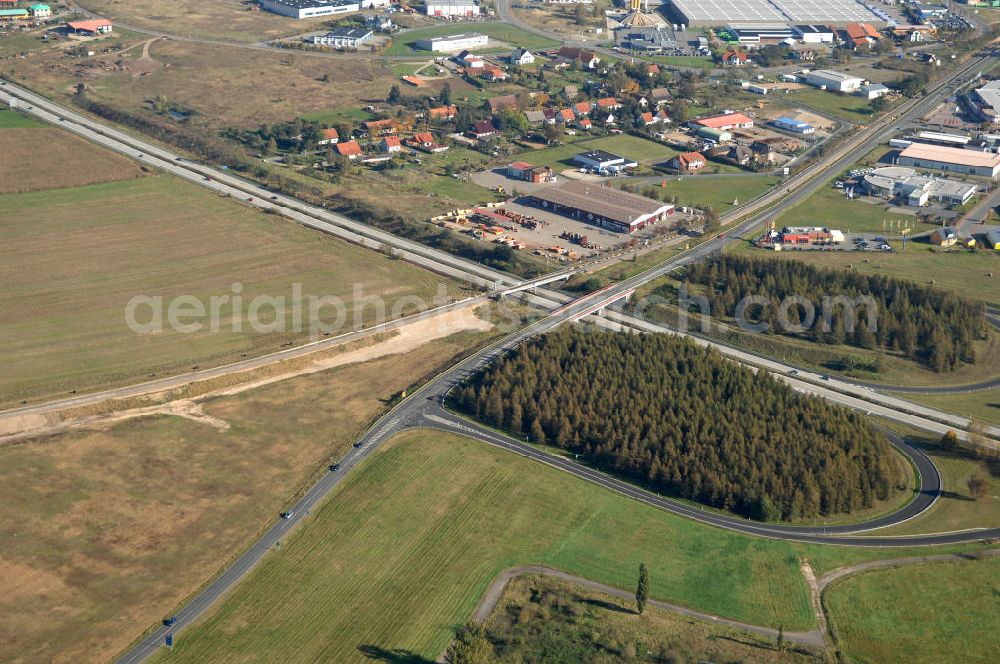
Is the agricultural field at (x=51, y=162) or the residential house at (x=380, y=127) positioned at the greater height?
the residential house at (x=380, y=127)

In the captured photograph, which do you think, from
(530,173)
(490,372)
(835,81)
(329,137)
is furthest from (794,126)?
(490,372)

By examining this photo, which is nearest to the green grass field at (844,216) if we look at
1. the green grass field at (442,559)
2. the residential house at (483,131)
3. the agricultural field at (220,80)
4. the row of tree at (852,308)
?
the row of tree at (852,308)

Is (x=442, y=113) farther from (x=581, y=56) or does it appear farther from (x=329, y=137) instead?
(x=581, y=56)

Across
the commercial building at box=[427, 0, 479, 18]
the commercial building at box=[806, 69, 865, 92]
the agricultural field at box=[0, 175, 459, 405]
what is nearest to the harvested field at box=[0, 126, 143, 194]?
the agricultural field at box=[0, 175, 459, 405]

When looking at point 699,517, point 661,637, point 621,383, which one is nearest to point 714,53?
point 621,383

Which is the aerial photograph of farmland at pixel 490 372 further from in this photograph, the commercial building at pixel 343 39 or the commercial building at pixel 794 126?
the commercial building at pixel 343 39

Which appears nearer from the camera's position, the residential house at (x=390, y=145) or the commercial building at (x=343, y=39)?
the residential house at (x=390, y=145)
